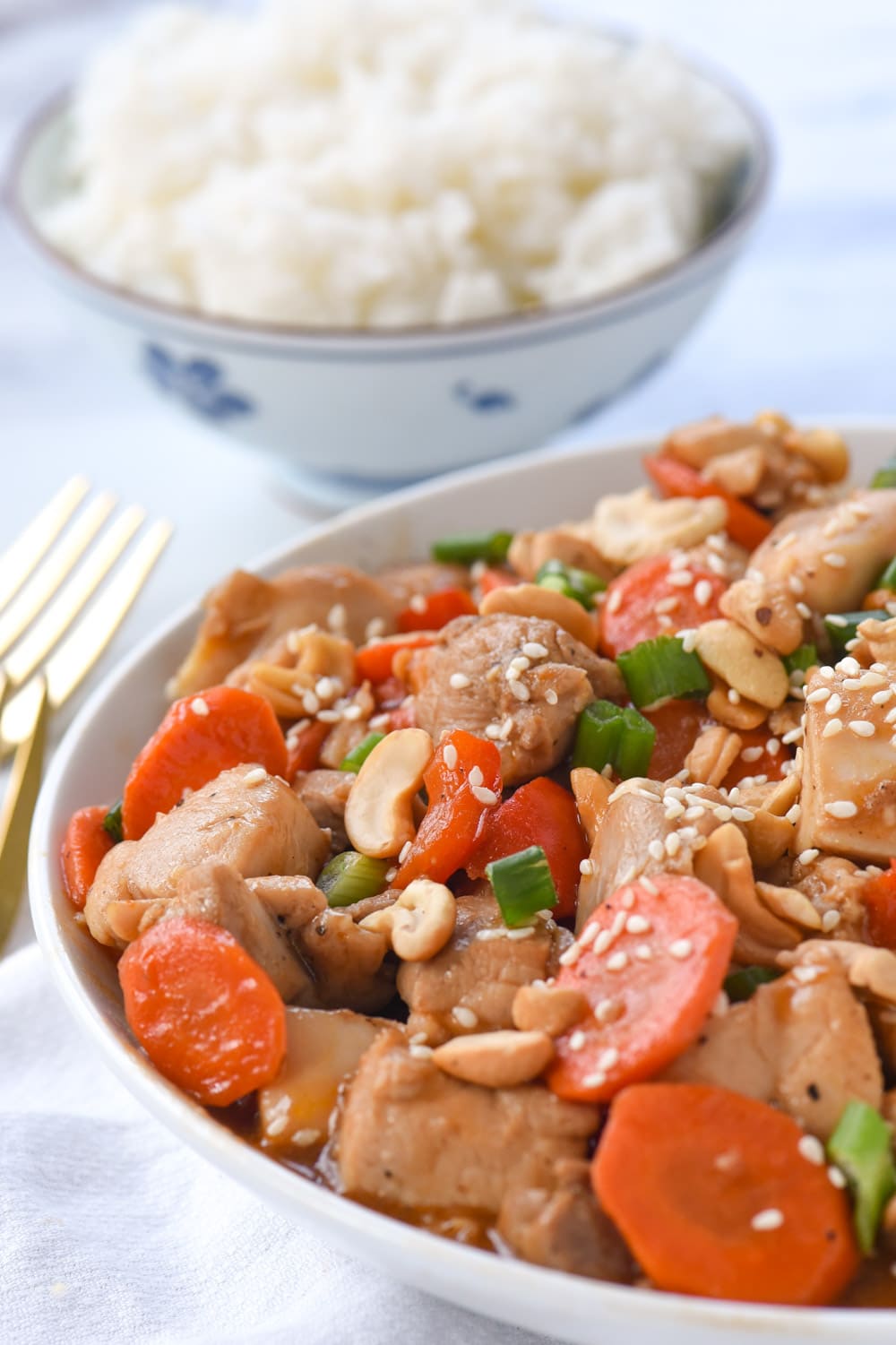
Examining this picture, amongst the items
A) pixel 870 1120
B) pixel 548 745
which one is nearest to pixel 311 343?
pixel 548 745

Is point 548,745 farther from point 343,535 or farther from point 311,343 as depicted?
point 311,343

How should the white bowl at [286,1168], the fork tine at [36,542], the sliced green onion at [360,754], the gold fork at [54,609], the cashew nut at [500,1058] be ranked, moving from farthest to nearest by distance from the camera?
1. the fork tine at [36,542]
2. the gold fork at [54,609]
3. the sliced green onion at [360,754]
4. the cashew nut at [500,1058]
5. the white bowl at [286,1168]

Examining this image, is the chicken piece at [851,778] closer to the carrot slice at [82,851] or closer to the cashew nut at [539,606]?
the cashew nut at [539,606]

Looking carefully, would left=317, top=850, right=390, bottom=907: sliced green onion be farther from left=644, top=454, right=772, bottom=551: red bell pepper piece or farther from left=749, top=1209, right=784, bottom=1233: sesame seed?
left=644, top=454, right=772, bottom=551: red bell pepper piece

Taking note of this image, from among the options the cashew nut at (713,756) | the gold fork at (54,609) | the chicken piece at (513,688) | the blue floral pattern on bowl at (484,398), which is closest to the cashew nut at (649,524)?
the chicken piece at (513,688)

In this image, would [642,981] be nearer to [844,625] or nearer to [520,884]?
[520,884]

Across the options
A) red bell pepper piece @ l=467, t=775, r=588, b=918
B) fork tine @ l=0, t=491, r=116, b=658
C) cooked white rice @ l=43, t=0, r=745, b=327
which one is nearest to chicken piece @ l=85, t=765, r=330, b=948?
red bell pepper piece @ l=467, t=775, r=588, b=918
